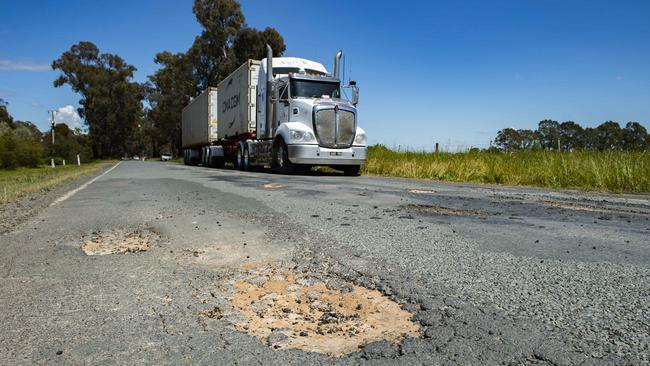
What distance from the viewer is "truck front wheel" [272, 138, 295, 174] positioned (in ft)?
50.8

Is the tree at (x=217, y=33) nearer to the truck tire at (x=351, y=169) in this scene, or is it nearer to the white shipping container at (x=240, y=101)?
the white shipping container at (x=240, y=101)

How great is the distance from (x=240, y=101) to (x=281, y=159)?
207 inches

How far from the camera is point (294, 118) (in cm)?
1537

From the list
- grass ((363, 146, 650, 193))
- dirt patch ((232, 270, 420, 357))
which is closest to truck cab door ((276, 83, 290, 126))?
grass ((363, 146, 650, 193))

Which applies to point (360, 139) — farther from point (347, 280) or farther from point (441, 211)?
point (347, 280)

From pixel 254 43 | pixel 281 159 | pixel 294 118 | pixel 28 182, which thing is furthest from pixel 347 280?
pixel 254 43

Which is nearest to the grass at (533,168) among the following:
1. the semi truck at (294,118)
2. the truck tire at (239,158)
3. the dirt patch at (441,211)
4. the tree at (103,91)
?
the semi truck at (294,118)

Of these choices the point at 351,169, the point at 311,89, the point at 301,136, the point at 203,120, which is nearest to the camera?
A: the point at 301,136

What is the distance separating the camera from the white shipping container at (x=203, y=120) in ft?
85.8

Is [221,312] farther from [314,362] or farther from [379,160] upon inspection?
[379,160]

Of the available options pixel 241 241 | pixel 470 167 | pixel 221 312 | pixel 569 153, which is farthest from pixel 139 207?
pixel 569 153

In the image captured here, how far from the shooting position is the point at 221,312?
252 cm

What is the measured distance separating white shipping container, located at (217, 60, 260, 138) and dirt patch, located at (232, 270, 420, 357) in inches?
638

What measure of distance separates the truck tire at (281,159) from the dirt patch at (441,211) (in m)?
9.19
